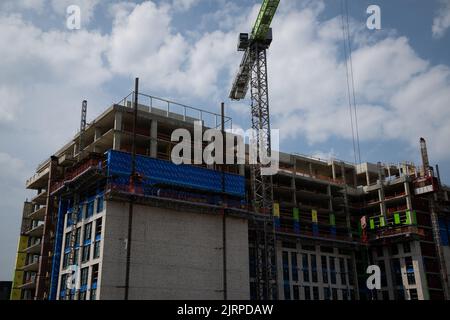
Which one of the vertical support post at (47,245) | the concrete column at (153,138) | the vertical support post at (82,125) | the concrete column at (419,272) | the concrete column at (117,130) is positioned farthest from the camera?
the concrete column at (419,272)

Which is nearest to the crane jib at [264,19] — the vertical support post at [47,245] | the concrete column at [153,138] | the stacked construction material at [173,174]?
the concrete column at [153,138]

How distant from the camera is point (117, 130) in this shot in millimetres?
67938

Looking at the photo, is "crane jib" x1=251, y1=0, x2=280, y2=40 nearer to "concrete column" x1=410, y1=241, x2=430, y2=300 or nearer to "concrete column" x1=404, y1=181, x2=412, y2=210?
"concrete column" x1=404, y1=181, x2=412, y2=210

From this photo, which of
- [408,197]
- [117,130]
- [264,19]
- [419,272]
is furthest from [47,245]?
[408,197]

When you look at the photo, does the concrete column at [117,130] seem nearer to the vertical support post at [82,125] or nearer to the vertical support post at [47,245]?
the vertical support post at [82,125]

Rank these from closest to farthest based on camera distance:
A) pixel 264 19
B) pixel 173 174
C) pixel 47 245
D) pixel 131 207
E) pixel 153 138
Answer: pixel 131 207 < pixel 173 174 < pixel 153 138 < pixel 47 245 < pixel 264 19

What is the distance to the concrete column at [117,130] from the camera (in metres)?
67.4

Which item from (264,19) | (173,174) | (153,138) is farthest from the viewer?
(264,19)

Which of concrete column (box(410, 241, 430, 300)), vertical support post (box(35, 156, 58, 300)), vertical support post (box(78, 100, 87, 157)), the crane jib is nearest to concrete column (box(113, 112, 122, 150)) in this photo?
vertical support post (box(78, 100, 87, 157))

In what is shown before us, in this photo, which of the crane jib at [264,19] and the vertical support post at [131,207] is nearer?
the vertical support post at [131,207]

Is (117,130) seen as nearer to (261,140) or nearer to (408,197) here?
(261,140)

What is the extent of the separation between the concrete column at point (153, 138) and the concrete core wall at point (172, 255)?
8132 mm

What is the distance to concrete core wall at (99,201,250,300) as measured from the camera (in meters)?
61.3

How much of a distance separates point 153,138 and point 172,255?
16471 mm
